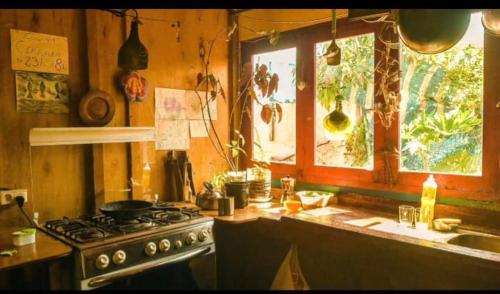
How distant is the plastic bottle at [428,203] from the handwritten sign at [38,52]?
2.21 metres

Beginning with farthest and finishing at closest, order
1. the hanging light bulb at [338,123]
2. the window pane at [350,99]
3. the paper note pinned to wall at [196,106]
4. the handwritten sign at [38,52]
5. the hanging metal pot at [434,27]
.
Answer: the paper note pinned to wall at [196,106]
the window pane at [350,99]
the hanging light bulb at [338,123]
the handwritten sign at [38,52]
the hanging metal pot at [434,27]

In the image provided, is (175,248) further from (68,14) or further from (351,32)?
(351,32)

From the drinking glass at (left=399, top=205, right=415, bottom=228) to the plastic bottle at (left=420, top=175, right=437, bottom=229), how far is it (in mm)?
60

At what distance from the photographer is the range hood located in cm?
206

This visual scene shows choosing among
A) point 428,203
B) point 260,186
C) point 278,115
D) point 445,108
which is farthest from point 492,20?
point 260,186

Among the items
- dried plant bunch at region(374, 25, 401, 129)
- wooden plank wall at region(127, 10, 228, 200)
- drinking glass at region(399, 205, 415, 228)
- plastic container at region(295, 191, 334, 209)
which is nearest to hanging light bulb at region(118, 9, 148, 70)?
wooden plank wall at region(127, 10, 228, 200)

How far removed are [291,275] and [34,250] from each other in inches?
54.9

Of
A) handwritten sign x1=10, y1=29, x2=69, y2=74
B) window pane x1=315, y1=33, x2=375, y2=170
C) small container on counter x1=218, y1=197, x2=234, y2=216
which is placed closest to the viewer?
handwritten sign x1=10, y1=29, x2=69, y2=74

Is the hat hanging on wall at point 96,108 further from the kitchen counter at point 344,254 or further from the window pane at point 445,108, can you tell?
the window pane at point 445,108

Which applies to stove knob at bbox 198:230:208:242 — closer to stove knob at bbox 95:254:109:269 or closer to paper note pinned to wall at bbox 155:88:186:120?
stove knob at bbox 95:254:109:269

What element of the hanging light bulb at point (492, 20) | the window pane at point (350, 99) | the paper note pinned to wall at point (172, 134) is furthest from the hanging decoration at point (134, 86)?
the hanging light bulb at point (492, 20)

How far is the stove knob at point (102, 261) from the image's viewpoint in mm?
1771

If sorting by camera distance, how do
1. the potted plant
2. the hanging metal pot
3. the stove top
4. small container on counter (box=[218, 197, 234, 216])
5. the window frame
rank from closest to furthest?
the hanging metal pot < the stove top < the window frame < small container on counter (box=[218, 197, 234, 216]) < the potted plant

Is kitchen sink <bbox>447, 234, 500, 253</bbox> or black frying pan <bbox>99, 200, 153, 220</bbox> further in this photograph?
black frying pan <bbox>99, 200, 153, 220</bbox>
